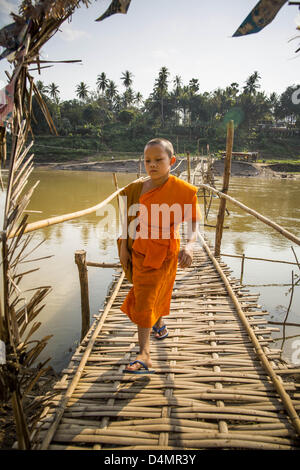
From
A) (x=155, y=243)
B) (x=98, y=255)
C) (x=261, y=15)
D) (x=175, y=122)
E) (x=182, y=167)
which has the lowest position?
(x=98, y=255)

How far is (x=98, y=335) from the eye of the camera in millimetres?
2303

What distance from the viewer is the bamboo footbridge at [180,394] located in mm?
1347

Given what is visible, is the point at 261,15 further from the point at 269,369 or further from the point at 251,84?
the point at 251,84

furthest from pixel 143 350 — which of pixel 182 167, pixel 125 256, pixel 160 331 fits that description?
pixel 182 167

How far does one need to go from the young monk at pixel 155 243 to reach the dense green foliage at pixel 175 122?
29.8 m

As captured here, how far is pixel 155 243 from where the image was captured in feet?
6.08

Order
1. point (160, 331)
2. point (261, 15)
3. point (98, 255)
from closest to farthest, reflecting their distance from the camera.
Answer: point (261, 15)
point (160, 331)
point (98, 255)

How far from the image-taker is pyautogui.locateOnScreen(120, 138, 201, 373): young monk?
5.90 feet

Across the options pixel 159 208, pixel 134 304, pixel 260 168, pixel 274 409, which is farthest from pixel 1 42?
pixel 260 168

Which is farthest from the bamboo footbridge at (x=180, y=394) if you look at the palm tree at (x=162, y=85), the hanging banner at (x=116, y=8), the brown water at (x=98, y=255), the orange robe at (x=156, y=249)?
the palm tree at (x=162, y=85)

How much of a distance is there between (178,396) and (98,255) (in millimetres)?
5867

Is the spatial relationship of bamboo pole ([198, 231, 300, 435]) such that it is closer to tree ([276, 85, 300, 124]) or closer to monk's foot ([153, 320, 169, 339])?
monk's foot ([153, 320, 169, 339])

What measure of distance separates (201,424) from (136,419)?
1.09 ft

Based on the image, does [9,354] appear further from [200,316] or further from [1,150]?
[200,316]
